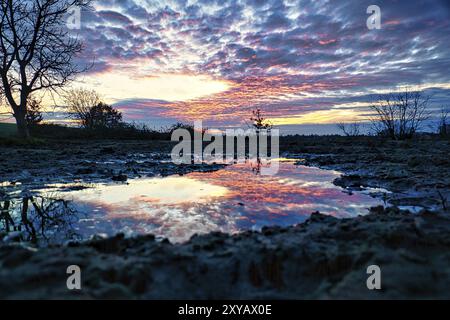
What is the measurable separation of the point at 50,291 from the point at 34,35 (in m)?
17.2

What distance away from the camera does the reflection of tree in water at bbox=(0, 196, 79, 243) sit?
2.57 metres

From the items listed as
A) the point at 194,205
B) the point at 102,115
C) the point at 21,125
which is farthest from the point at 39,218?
the point at 102,115

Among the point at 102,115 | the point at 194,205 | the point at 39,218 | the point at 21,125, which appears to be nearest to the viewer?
the point at 39,218

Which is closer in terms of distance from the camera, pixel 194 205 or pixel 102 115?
pixel 194 205

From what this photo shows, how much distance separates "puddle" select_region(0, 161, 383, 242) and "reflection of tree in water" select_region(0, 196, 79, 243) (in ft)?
0.12

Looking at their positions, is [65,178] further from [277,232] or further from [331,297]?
[331,297]

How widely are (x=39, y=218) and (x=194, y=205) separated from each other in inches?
65.5

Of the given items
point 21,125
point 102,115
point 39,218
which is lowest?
point 39,218

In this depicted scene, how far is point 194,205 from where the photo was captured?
3.61m

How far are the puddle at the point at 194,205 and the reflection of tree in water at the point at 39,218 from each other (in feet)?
0.12

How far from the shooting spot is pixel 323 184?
17.4 ft

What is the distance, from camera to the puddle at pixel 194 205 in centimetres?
278

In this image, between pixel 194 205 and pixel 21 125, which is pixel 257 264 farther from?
pixel 21 125
